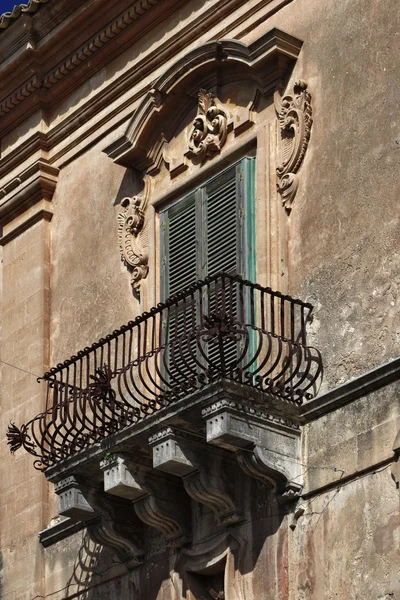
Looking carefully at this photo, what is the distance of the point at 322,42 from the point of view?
A: 15.5 meters

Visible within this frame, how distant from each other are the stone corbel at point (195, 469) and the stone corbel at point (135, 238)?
7.67ft

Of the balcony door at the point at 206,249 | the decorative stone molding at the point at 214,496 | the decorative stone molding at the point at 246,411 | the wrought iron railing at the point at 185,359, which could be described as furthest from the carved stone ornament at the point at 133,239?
the decorative stone molding at the point at 246,411

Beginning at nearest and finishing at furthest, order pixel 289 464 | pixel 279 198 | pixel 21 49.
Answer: pixel 289 464, pixel 279 198, pixel 21 49

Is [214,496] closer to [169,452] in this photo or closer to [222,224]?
[169,452]

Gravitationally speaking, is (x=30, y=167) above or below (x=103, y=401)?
above

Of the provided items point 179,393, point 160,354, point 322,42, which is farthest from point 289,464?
point 322,42

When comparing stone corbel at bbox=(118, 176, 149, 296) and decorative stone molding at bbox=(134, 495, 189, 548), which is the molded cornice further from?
decorative stone molding at bbox=(134, 495, 189, 548)

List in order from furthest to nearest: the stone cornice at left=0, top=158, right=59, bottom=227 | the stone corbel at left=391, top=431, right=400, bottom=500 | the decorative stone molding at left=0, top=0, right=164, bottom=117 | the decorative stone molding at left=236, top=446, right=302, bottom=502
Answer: the stone cornice at left=0, top=158, right=59, bottom=227
the decorative stone molding at left=0, top=0, right=164, bottom=117
the decorative stone molding at left=236, top=446, right=302, bottom=502
the stone corbel at left=391, top=431, right=400, bottom=500

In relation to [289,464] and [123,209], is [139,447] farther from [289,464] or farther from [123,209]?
[123,209]

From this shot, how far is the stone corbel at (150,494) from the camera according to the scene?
15.1m

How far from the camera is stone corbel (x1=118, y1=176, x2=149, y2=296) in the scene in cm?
1661

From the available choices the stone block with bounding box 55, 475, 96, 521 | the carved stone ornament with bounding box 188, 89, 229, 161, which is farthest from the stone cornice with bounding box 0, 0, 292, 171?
the stone block with bounding box 55, 475, 96, 521

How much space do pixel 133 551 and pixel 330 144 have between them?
3518 millimetres

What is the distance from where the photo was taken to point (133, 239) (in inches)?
663
